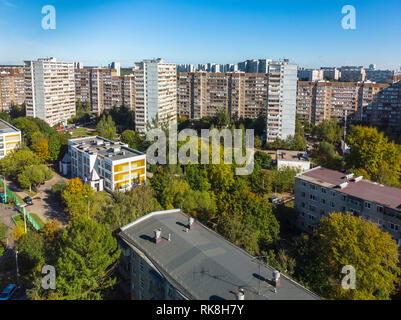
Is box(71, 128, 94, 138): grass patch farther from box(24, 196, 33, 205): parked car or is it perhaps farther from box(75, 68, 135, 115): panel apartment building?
box(24, 196, 33, 205): parked car

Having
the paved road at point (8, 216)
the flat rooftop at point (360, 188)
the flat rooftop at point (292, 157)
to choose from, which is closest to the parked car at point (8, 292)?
the paved road at point (8, 216)

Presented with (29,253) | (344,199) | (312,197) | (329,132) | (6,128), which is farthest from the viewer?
(329,132)

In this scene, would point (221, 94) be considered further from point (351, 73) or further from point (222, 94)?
point (351, 73)

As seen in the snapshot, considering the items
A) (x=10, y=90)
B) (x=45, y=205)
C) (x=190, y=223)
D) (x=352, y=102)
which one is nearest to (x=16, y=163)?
(x=45, y=205)

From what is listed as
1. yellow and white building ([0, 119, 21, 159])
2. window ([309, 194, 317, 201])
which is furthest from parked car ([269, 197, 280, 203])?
yellow and white building ([0, 119, 21, 159])

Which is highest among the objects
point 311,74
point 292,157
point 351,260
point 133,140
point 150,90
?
point 311,74

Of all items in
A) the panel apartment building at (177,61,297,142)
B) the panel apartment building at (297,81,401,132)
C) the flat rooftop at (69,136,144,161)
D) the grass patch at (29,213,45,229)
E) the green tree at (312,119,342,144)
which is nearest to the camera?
the grass patch at (29,213,45,229)
